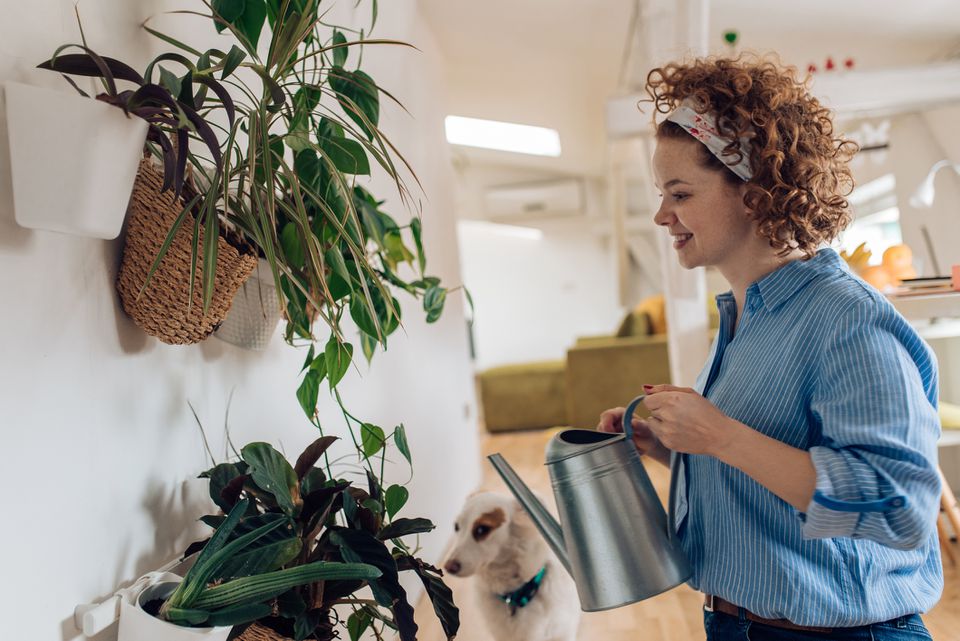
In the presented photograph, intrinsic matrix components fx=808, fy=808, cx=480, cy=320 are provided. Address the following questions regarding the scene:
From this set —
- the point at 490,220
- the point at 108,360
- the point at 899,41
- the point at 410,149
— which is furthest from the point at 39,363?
the point at 490,220

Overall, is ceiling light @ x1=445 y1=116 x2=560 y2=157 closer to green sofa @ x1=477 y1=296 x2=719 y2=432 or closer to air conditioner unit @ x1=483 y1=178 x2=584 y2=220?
air conditioner unit @ x1=483 y1=178 x2=584 y2=220

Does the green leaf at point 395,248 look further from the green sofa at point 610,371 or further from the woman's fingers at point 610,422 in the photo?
the green sofa at point 610,371

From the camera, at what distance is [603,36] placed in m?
4.38

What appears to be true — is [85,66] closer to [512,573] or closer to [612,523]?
[612,523]

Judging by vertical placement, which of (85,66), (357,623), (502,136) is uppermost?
(502,136)

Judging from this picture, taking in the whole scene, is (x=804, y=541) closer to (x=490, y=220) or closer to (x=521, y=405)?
(x=521, y=405)

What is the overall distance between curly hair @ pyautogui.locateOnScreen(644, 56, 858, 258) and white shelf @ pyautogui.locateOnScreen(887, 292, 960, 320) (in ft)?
6.19

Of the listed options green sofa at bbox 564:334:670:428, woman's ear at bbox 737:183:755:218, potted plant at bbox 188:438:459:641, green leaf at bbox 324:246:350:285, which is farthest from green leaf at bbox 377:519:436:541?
green sofa at bbox 564:334:670:428

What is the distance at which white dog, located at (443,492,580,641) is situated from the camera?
6.12 ft

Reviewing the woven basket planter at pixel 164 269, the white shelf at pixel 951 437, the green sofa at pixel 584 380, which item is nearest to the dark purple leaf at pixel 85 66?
the woven basket planter at pixel 164 269

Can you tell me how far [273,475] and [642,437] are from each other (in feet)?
1.70

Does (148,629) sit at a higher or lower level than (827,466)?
lower

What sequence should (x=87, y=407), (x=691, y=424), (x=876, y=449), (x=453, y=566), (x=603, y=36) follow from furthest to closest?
(x=603, y=36) < (x=453, y=566) < (x=87, y=407) < (x=691, y=424) < (x=876, y=449)

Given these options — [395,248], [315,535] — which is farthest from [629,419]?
[395,248]
